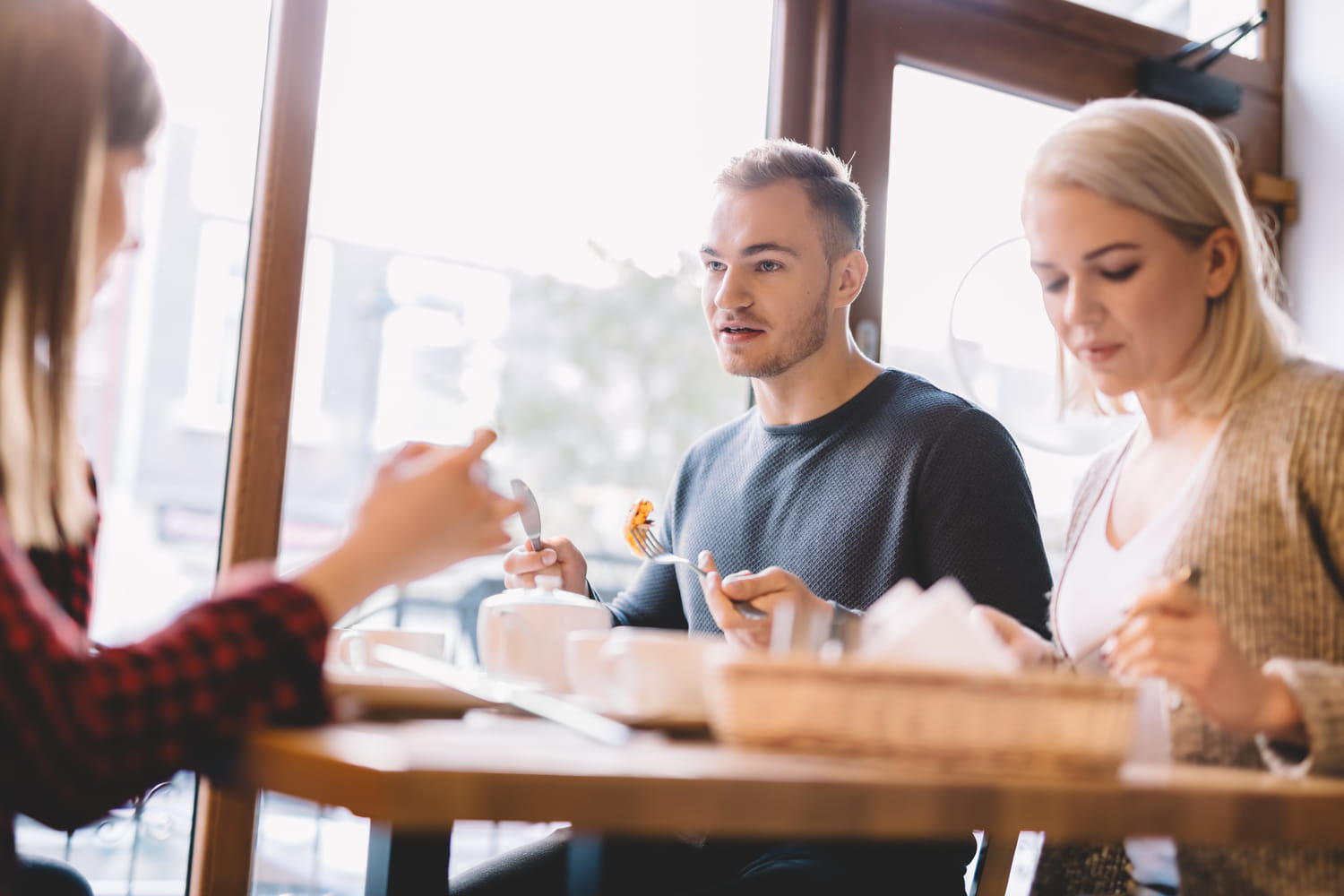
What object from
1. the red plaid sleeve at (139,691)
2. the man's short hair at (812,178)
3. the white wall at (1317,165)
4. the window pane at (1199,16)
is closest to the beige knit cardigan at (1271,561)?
the red plaid sleeve at (139,691)

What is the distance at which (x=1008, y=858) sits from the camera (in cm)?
152

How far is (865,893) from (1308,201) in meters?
2.24

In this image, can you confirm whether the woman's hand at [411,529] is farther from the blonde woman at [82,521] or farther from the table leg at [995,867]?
the table leg at [995,867]

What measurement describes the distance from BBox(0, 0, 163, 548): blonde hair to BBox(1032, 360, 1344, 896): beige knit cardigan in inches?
36.6

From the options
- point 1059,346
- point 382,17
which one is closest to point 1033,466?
point 1059,346

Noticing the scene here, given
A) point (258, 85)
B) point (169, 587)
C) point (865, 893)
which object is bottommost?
point (865, 893)

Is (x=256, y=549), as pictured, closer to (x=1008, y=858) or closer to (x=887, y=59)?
(x=1008, y=858)

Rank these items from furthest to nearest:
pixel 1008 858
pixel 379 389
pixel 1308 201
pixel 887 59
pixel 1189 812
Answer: pixel 1308 201 < pixel 887 59 < pixel 379 389 < pixel 1008 858 < pixel 1189 812

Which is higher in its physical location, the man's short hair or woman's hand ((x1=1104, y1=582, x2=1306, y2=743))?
the man's short hair

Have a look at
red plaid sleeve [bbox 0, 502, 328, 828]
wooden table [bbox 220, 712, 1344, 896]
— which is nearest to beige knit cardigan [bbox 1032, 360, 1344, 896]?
wooden table [bbox 220, 712, 1344, 896]

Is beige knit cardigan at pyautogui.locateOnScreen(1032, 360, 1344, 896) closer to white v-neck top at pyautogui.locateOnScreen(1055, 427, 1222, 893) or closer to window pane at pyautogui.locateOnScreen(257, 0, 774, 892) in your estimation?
white v-neck top at pyautogui.locateOnScreen(1055, 427, 1222, 893)

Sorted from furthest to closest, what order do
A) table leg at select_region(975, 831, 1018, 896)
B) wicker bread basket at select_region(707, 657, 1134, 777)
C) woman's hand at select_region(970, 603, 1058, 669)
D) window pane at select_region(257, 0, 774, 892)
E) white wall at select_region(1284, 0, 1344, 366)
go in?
1. white wall at select_region(1284, 0, 1344, 366)
2. window pane at select_region(257, 0, 774, 892)
3. table leg at select_region(975, 831, 1018, 896)
4. woman's hand at select_region(970, 603, 1058, 669)
5. wicker bread basket at select_region(707, 657, 1134, 777)

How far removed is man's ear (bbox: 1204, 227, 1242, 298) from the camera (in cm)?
125

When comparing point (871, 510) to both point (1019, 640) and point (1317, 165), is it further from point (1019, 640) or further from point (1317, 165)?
point (1317, 165)
